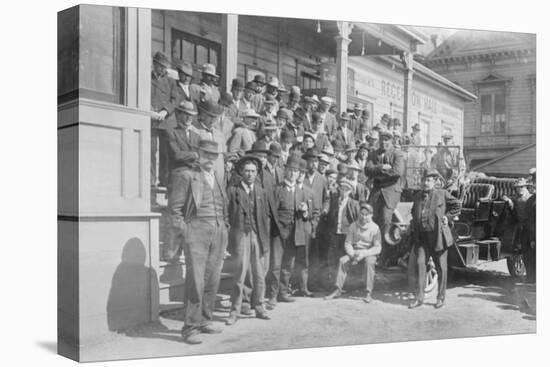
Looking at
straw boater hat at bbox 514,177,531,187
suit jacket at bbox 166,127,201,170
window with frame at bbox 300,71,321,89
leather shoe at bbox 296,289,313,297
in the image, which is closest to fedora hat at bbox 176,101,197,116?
suit jacket at bbox 166,127,201,170

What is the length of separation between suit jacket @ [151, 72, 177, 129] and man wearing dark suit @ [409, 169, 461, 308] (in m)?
3.57

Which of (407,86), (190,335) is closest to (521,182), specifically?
(407,86)

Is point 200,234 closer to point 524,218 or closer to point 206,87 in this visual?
point 206,87

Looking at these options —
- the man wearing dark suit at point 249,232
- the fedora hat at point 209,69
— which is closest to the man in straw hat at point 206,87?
the fedora hat at point 209,69

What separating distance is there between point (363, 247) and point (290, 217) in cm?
111

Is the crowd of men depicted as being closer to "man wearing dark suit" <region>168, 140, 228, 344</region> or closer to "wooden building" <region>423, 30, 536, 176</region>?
"man wearing dark suit" <region>168, 140, 228, 344</region>

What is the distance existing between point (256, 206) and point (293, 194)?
570mm

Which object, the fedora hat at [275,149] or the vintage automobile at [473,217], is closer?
the fedora hat at [275,149]

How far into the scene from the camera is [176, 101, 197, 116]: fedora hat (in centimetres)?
883

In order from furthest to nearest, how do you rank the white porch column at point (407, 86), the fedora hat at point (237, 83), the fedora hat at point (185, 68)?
the white porch column at point (407, 86)
the fedora hat at point (237, 83)
the fedora hat at point (185, 68)

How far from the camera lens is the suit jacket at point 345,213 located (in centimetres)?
980

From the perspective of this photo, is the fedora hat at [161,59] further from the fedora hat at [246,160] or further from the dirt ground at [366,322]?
the dirt ground at [366,322]

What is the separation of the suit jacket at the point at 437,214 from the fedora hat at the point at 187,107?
329cm

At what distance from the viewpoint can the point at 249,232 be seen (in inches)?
360
